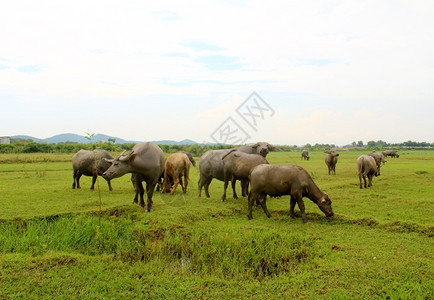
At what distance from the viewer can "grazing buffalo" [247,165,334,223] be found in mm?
6535

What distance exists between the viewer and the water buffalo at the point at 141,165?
701 cm

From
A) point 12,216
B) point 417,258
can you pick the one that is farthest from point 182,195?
point 417,258

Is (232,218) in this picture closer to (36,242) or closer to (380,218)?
(380,218)

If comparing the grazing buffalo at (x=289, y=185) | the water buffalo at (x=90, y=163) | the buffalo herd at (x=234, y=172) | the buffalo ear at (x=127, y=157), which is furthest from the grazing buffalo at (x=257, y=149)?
the water buffalo at (x=90, y=163)

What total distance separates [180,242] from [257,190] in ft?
6.89

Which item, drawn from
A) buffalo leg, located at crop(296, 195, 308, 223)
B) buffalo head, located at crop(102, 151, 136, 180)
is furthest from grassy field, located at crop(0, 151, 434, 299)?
buffalo head, located at crop(102, 151, 136, 180)

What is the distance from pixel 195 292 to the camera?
4020 mm

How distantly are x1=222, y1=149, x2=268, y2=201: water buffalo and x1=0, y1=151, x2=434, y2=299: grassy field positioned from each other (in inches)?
33.2

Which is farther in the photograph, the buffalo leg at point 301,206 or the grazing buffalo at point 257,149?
the grazing buffalo at point 257,149

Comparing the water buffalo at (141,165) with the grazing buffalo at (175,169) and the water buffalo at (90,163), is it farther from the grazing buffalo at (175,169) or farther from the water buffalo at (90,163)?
the water buffalo at (90,163)

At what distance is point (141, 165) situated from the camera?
7234 mm

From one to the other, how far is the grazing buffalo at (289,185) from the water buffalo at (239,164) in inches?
47.6

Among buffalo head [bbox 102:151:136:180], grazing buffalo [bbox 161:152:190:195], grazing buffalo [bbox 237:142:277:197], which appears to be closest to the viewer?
buffalo head [bbox 102:151:136:180]

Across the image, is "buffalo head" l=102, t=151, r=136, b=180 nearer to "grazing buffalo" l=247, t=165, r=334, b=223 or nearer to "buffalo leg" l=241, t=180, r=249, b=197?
"grazing buffalo" l=247, t=165, r=334, b=223
